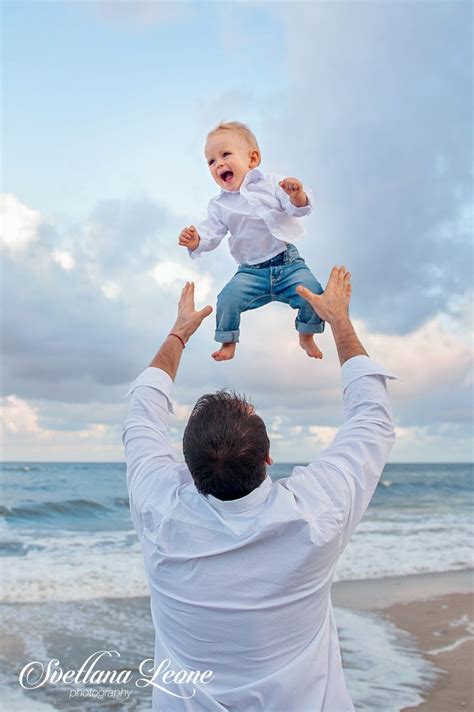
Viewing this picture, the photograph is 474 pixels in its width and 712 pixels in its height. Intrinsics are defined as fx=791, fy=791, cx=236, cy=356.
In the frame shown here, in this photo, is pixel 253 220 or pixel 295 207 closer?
pixel 295 207

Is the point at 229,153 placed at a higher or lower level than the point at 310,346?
higher

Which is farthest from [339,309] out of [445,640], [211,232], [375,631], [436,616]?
[436,616]

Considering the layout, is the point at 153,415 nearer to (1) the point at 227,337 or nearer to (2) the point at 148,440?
(2) the point at 148,440

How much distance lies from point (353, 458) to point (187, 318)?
93 cm

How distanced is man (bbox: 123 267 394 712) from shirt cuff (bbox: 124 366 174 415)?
32cm

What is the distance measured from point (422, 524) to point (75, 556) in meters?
8.45

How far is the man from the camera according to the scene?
2256 millimetres

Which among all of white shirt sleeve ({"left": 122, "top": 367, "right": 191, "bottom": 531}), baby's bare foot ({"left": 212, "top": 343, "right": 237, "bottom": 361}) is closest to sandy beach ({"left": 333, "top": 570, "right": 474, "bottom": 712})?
baby's bare foot ({"left": 212, "top": 343, "right": 237, "bottom": 361})

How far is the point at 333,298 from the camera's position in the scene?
2826 millimetres

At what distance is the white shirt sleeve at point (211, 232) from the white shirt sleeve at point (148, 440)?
95 centimetres

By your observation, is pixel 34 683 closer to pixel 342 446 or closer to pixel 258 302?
pixel 258 302

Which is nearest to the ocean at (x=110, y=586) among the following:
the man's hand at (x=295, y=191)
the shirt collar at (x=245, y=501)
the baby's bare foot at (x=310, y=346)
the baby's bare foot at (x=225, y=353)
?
the baby's bare foot at (x=310, y=346)

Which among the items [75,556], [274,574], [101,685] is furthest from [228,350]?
[75,556]

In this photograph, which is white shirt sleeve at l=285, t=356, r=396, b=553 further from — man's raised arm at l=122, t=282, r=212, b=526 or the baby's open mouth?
the baby's open mouth
